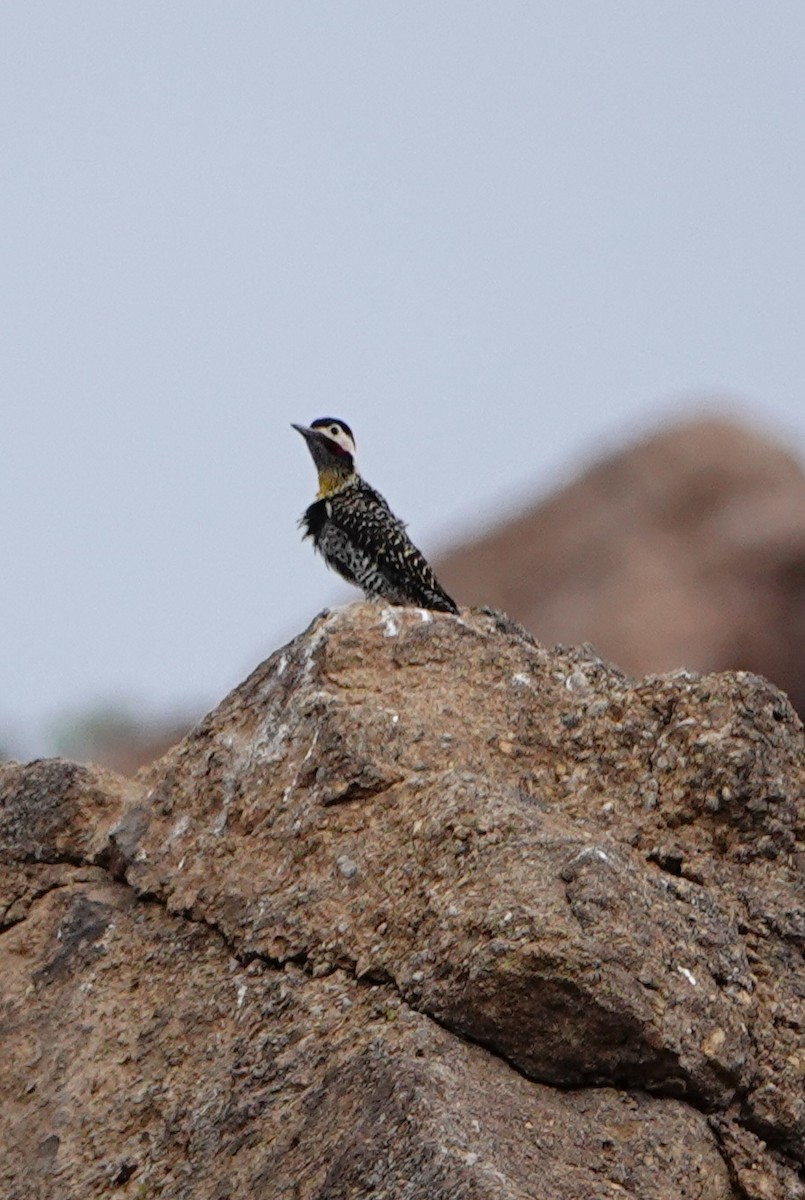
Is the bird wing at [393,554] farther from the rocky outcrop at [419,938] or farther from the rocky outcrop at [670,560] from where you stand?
the rocky outcrop at [670,560]

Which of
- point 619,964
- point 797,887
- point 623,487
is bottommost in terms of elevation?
point 623,487

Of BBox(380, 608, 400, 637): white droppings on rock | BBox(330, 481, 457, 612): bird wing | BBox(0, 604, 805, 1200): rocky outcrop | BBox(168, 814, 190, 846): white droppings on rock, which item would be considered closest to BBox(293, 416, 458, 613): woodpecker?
BBox(330, 481, 457, 612): bird wing

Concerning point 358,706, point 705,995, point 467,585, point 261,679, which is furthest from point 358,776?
point 467,585

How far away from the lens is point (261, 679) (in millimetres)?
7223

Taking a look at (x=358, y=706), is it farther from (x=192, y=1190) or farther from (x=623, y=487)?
(x=623, y=487)

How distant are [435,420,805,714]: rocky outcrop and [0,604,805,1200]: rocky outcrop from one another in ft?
57.5

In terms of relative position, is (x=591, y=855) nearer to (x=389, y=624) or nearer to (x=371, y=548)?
(x=389, y=624)

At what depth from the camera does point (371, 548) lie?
37.9ft

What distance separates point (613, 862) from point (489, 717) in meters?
1.15

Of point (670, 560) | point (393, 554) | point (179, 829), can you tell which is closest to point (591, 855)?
point (179, 829)

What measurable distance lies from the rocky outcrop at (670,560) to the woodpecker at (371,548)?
41.5 feet

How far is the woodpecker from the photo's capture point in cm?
1145

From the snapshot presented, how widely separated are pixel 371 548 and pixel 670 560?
15148mm

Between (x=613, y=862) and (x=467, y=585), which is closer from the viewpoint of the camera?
(x=613, y=862)
